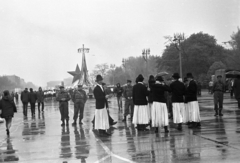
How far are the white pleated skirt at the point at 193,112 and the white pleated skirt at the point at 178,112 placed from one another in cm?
35

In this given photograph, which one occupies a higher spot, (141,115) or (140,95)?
(140,95)

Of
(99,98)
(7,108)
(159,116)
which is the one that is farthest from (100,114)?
(7,108)

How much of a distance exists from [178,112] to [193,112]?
66cm

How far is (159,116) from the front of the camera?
11391 mm

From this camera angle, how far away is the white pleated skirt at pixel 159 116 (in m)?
11.4

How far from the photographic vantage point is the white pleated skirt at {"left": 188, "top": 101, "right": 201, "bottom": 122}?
12164 millimetres

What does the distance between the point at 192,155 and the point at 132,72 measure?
352ft

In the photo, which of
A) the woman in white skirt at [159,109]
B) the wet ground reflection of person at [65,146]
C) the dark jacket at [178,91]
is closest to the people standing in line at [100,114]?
the wet ground reflection of person at [65,146]

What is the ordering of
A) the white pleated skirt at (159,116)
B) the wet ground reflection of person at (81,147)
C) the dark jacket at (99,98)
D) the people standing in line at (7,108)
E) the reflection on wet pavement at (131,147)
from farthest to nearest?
the people standing in line at (7,108), the dark jacket at (99,98), the white pleated skirt at (159,116), the wet ground reflection of person at (81,147), the reflection on wet pavement at (131,147)

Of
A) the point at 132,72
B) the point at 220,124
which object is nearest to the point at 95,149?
the point at 220,124

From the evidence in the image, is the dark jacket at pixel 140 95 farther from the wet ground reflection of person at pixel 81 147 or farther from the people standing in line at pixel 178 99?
the wet ground reflection of person at pixel 81 147

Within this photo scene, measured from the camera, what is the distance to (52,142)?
1070 cm

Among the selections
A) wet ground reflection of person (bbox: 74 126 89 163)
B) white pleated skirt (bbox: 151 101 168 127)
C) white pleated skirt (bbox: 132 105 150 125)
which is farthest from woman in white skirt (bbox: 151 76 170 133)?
wet ground reflection of person (bbox: 74 126 89 163)

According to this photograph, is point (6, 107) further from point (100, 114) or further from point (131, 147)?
point (131, 147)
